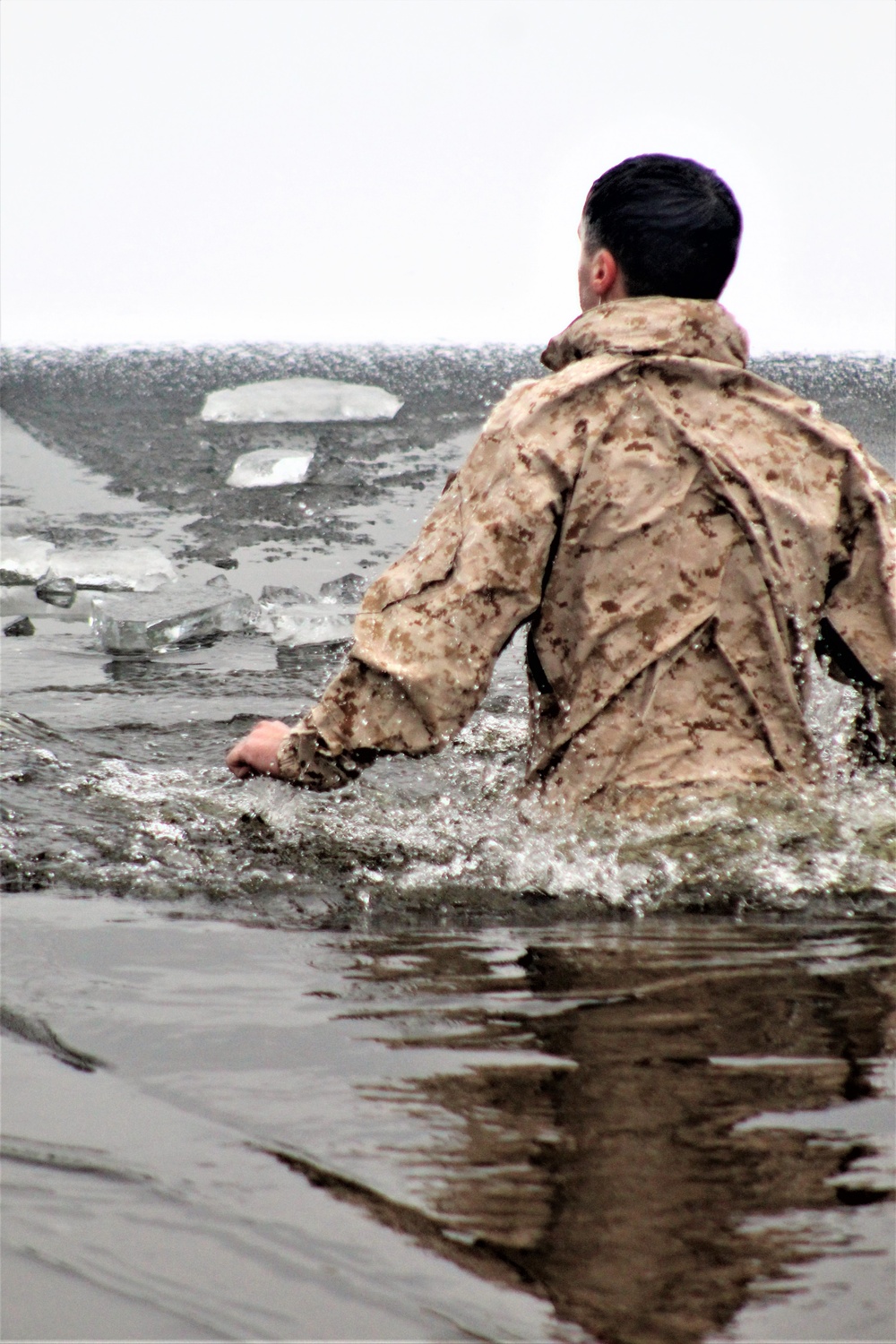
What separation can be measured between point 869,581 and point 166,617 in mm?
2977

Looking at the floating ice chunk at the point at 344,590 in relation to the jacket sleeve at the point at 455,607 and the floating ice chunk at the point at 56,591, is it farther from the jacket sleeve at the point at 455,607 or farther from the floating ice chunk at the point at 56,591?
the jacket sleeve at the point at 455,607

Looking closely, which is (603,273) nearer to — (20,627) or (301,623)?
(301,623)

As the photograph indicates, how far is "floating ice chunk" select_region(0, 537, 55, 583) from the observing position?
5.68m

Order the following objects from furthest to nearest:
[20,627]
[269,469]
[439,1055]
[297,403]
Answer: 1. [297,403]
2. [269,469]
3. [20,627]
4. [439,1055]

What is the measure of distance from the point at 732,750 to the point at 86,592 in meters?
3.63

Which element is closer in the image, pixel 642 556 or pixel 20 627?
pixel 642 556

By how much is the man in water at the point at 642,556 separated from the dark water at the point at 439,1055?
18 cm

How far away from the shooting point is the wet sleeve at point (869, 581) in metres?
2.42

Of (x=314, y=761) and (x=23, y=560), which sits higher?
(x=314, y=761)

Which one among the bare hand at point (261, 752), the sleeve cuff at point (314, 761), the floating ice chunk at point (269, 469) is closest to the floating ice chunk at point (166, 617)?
the floating ice chunk at point (269, 469)

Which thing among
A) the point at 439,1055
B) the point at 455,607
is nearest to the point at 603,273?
the point at 455,607

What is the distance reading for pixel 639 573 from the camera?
2.38 metres

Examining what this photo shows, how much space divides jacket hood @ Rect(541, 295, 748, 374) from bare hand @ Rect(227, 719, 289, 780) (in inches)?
32.9

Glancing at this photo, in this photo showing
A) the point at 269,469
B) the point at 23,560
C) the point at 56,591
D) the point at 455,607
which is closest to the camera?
the point at 455,607
